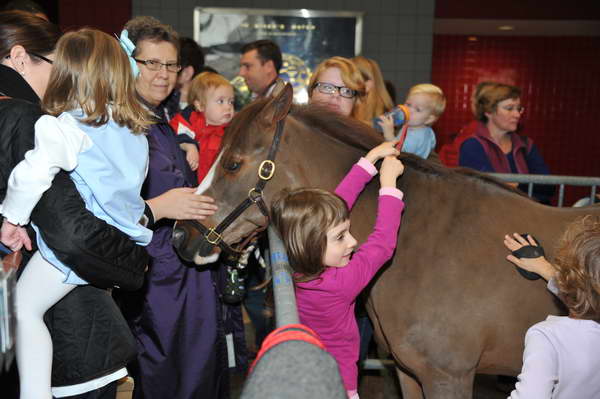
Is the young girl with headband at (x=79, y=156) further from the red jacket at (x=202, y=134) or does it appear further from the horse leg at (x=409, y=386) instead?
the horse leg at (x=409, y=386)

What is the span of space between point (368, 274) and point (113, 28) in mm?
6620

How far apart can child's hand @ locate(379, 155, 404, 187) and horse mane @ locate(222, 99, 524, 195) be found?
0.21 meters

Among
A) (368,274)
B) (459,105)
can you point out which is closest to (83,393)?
(368,274)

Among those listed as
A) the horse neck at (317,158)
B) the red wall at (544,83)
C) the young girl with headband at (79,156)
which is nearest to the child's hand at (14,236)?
the young girl with headband at (79,156)

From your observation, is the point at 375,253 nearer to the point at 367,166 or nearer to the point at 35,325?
the point at 367,166

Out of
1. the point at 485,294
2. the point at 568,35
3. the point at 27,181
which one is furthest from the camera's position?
the point at 568,35

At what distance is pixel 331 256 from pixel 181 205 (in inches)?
29.4

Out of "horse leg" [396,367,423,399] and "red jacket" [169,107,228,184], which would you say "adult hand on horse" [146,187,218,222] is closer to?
"red jacket" [169,107,228,184]

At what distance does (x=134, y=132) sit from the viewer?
71.8 inches

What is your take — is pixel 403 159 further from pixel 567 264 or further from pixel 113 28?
pixel 113 28

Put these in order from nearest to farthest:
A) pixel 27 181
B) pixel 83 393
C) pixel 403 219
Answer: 1. pixel 27 181
2. pixel 83 393
3. pixel 403 219

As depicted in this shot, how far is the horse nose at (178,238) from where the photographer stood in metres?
2.25

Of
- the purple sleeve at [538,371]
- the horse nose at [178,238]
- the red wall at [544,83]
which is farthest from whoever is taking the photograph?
the red wall at [544,83]

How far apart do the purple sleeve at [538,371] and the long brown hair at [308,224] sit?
67cm
